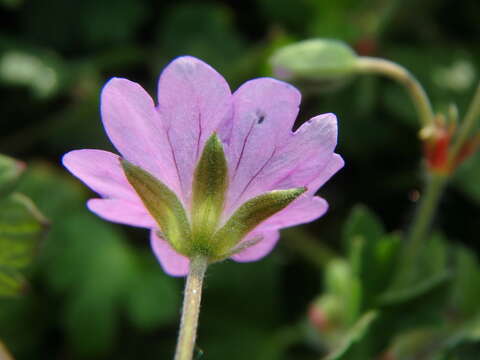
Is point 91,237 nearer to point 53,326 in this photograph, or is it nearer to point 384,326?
point 53,326

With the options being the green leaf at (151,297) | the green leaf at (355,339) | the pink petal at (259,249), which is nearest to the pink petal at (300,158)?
the pink petal at (259,249)

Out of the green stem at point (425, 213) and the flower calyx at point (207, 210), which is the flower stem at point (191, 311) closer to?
the flower calyx at point (207, 210)

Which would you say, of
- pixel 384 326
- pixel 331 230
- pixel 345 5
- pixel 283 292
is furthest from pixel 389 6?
pixel 384 326

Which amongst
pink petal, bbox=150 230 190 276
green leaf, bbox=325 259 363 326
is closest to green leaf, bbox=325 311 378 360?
green leaf, bbox=325 259 363 326

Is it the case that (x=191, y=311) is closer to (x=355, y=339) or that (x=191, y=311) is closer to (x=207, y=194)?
(x=207, y=194)

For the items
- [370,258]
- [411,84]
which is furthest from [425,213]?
[411,84]
